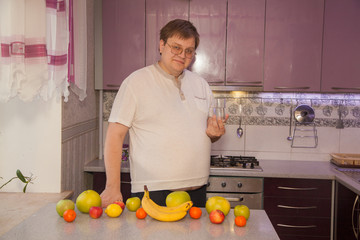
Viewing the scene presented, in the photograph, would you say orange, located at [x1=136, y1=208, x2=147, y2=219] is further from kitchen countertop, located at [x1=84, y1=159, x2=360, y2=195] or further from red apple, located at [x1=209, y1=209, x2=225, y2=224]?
kitchen countertop, located at [x1=84, y1=159, x2=360, y2=195]

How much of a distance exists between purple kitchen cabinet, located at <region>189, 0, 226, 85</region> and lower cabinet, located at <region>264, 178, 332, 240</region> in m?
0.98

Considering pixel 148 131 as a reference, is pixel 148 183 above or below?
below

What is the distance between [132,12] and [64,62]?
106cm

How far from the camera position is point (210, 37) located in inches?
116

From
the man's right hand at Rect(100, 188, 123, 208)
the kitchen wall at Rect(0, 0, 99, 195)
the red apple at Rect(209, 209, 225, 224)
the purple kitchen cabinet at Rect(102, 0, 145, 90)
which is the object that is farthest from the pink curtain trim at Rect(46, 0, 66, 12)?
the red apple at Rect(209, 209, 225, 224)

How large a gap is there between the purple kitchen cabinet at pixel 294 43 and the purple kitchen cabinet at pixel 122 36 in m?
0.99

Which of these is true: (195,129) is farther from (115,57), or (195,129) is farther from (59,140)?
(115,57)

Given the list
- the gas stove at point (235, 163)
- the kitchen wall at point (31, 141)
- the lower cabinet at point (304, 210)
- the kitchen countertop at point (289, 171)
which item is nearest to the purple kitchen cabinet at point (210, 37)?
the gas stove at point (235, 163)

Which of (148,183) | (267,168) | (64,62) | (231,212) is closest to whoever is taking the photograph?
(231,212)

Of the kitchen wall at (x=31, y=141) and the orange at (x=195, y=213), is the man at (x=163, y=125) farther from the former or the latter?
the kitchen wall at (x=31, y=141)

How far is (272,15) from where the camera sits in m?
2.89

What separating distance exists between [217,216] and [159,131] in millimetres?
628

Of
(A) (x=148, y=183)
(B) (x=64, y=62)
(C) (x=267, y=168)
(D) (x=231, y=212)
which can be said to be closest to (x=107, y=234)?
(D) (x=231, y=212)

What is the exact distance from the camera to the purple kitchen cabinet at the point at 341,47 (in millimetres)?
2832
